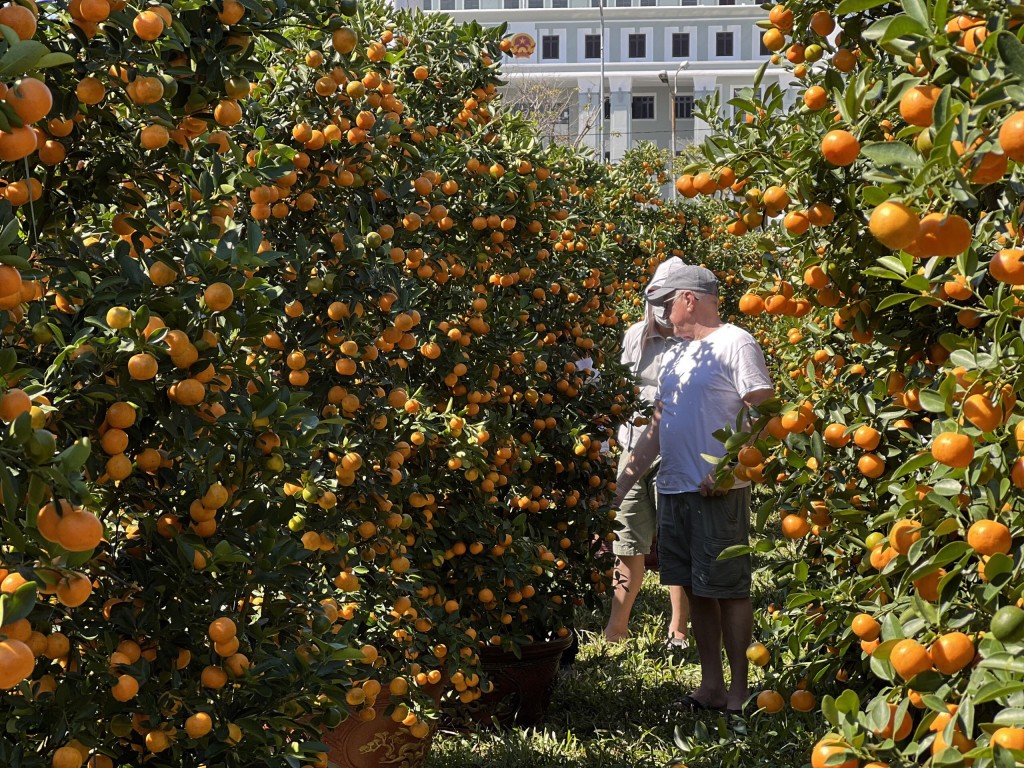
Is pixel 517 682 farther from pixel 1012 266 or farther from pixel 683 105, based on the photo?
pixel 683 105

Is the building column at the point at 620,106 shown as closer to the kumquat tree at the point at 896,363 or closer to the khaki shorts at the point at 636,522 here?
the khaki shorts at the point at 636,522

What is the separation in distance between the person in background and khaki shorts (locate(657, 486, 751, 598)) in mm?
793

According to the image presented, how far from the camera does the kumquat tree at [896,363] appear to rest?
120 cm

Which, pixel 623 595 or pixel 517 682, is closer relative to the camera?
pixel 517 682

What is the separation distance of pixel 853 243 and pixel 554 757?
2.98 meters

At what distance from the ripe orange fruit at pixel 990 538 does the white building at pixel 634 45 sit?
5546cm

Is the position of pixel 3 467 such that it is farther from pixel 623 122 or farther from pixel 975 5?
pixel 623 122

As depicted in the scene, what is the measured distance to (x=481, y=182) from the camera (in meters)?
4.44

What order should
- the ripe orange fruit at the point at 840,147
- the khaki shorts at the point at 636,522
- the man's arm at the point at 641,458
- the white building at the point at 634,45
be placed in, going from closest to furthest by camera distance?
the ripe orange fruit at the point at 840,147 < the man's arm at the point at 641,458 < the khaki shorts at the point at 636,522 < the white building at the point at 634,45

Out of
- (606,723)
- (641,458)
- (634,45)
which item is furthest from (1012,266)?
(634,45)

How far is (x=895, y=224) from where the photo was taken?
112 cm

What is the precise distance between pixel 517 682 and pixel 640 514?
1461 millimetres

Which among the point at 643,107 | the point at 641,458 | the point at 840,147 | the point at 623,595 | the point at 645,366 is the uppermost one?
the point at 643,107

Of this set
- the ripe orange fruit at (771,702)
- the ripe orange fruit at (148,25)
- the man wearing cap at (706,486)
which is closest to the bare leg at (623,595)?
the man wearing cap at (706,486)
